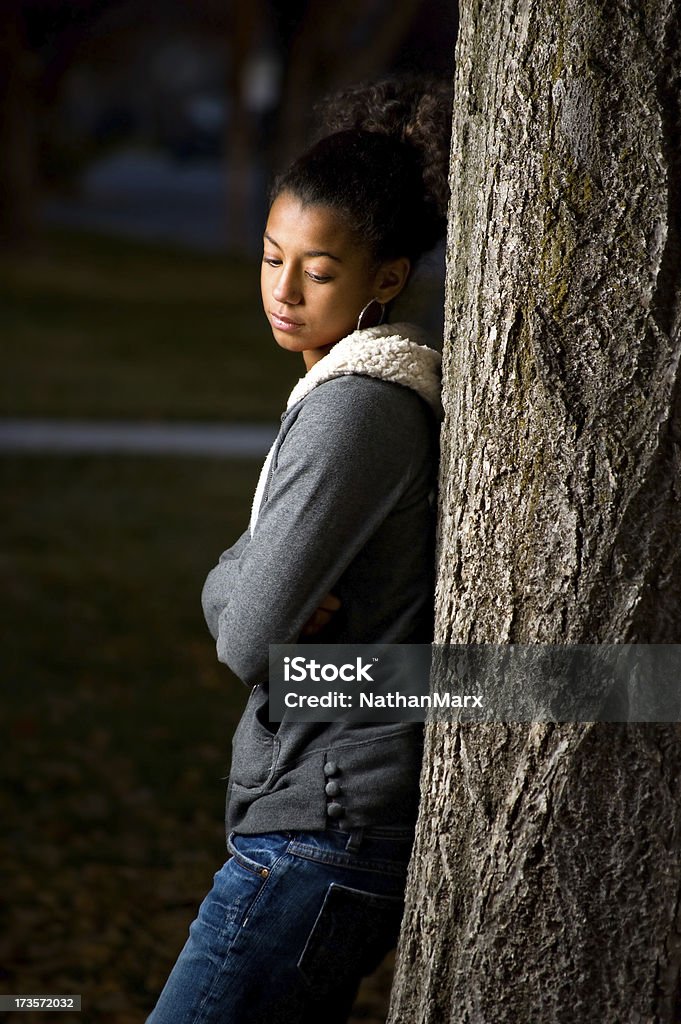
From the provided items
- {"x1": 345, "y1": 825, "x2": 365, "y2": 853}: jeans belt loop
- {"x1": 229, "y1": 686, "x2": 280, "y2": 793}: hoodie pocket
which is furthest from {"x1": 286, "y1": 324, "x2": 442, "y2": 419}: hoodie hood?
{"x1": 345, "y1": 825, "x2": 365, "y2": 853}: jeans belt loop

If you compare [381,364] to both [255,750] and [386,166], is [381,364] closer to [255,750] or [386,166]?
[386,166]

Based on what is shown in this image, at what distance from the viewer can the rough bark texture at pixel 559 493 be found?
6.23 feet

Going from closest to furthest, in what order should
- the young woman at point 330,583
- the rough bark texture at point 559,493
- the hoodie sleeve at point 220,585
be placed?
1. the rough bark texture at point 559,493
2. the young woman at point 330,583
3. the hoodie sleeve at point 220,585

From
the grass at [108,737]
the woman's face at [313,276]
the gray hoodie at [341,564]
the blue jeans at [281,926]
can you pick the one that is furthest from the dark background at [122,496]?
the blue jeans at [281,926]

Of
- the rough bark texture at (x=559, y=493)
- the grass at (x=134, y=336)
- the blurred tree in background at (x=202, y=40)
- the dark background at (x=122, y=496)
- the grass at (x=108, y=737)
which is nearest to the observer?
the rough bark texture at (x=559, y=493)

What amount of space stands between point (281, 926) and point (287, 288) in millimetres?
992

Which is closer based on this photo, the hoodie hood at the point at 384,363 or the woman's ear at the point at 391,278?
the hoodie hood at the point at 384,363

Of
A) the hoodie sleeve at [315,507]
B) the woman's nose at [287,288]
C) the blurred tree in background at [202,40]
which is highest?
the blurred tree in background at [202,40]

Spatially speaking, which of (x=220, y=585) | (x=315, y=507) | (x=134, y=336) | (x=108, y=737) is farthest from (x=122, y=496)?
(x=134, y=336)

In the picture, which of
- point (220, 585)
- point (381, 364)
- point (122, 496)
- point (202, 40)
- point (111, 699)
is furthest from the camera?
point (202, 40)

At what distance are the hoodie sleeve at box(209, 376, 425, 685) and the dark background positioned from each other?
347mm

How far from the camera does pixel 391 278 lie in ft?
7.14

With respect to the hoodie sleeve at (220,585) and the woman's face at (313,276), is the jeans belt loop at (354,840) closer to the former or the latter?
the hoodie sleeve at (220,585)

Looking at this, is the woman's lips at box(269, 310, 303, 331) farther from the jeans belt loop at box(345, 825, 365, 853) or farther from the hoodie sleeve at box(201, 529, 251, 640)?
the jeans belt loop at box(345, 825, 365, 853)
